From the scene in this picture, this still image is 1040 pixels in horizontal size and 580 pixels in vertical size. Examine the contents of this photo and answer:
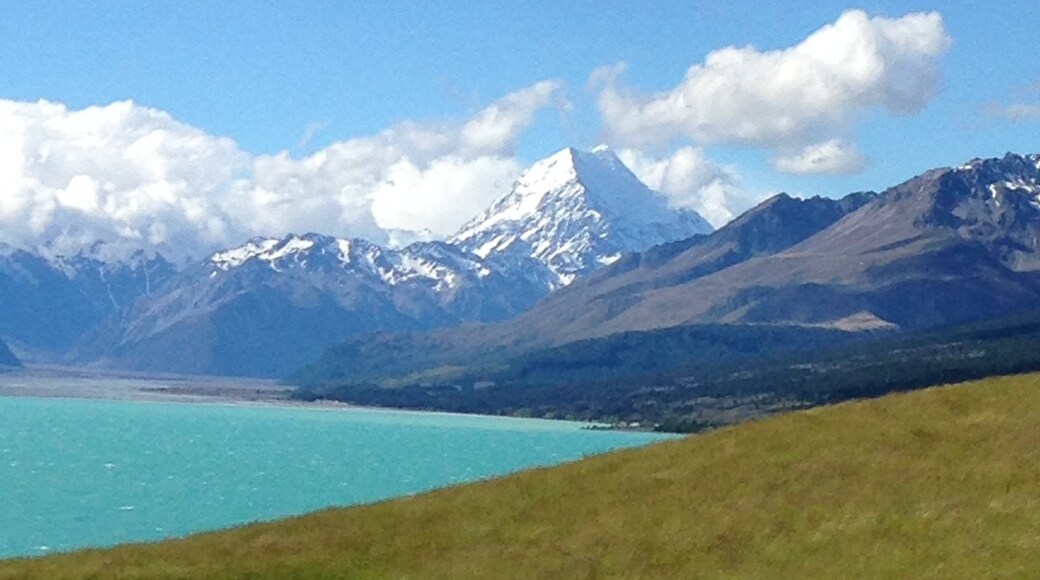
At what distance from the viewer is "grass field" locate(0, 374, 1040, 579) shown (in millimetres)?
40188

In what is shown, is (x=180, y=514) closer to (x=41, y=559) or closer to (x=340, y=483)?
(x=340, y=483)

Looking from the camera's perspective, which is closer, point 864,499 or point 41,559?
point 864,499

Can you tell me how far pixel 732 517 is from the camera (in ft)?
145

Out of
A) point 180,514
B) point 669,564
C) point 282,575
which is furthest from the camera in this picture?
point 180,514

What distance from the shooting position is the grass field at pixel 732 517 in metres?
40.2

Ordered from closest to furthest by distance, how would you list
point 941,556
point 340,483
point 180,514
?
point 941,556, point 180,514, point 340,483

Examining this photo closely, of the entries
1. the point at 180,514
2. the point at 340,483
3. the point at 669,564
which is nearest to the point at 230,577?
the point at 669,564

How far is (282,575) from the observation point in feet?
144

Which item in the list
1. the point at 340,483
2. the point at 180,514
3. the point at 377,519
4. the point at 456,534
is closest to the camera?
the point at 456,534

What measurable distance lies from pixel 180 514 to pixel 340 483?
138ft

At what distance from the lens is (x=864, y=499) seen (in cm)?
4425

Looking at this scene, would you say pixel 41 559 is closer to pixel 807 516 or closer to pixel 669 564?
pixel 669 564

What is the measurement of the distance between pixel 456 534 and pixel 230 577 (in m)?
8.06

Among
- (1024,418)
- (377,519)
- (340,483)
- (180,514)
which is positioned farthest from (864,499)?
(340,483)
